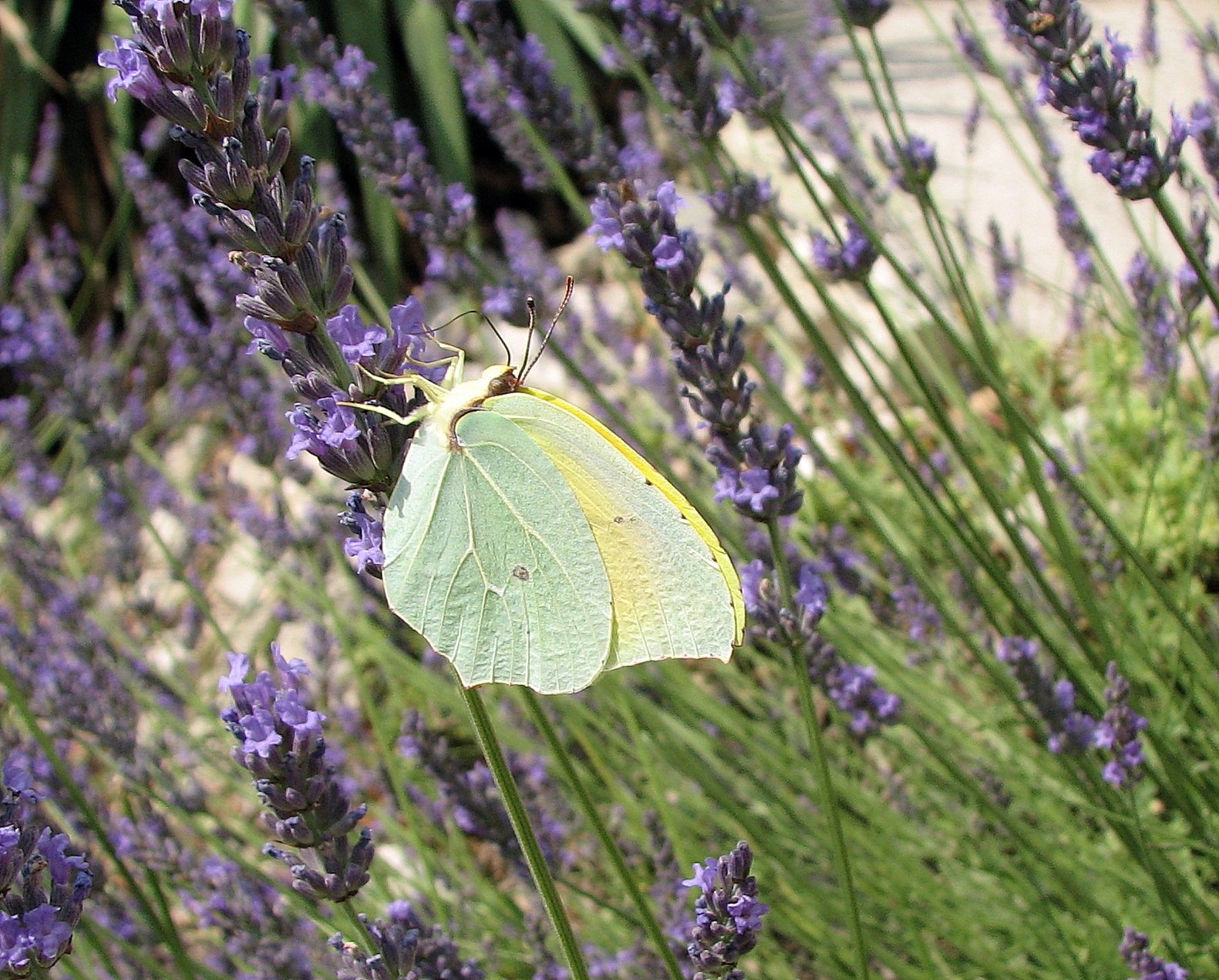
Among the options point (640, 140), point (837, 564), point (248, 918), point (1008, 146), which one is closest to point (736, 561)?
point (837, 564)

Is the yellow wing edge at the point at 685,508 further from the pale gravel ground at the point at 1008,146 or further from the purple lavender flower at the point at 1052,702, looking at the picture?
the pale gravel ground at the point at 1008,146

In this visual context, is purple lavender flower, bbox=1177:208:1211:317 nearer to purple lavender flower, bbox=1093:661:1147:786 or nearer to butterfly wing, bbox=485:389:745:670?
purple lavender flower, bbox=1093:661:1147:786

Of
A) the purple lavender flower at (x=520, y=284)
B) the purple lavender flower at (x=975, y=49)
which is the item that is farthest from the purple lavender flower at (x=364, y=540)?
the purple lavender flower at (x=975, y=49)

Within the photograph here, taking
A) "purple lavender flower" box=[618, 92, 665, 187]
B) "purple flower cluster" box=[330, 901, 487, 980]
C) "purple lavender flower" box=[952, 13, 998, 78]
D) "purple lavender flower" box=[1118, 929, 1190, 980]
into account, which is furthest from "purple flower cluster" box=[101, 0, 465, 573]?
"purple lavender flower" box=[618, 92, 665, 187]

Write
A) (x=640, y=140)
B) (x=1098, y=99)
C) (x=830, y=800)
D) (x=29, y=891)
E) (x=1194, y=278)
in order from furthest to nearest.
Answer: (x=640, y=140) < (x=1194, y=278) < (x=1098, y=99) < (x=830, y=800) < (x=29, y=891)

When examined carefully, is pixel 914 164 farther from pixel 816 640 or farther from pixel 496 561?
pixel 496 561

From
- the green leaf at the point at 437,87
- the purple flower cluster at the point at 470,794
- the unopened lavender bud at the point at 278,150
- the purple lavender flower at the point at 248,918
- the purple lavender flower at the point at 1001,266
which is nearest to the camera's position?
the unopened lavender bud at the point at 278,150

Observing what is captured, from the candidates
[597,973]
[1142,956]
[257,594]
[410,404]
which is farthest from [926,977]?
[257,594]
